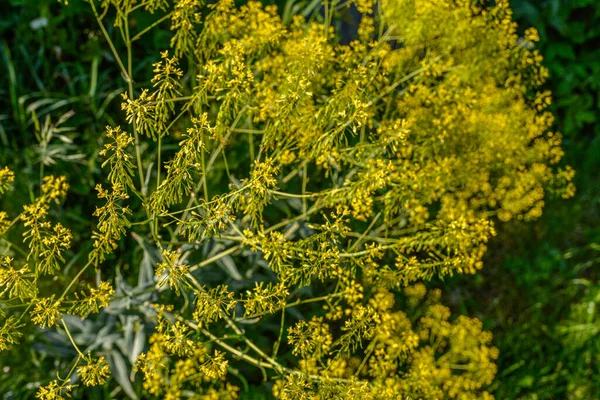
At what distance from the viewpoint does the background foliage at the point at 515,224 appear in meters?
3.68

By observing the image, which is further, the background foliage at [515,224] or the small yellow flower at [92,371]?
the background foliage at [515,224]

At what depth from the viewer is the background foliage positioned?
368cm

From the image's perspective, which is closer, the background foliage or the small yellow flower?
the small yellow flower

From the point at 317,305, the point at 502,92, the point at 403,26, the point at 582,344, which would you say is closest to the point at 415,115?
the point at 403,26

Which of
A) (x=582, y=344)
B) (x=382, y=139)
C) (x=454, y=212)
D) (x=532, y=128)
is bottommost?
(x=582, y=344)

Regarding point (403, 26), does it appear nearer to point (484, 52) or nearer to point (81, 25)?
point (484, 52)

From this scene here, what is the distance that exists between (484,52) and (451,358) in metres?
1.62

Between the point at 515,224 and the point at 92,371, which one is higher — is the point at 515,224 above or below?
below

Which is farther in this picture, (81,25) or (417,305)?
(81,25)

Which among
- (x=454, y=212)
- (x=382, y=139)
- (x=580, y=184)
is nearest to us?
(x=382, y=139)

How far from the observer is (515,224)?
4.54m

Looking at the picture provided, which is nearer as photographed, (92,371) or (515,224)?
(92,371)

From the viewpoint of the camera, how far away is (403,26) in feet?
9.62

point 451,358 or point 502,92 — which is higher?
point 502,92
